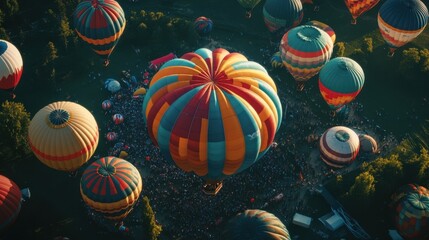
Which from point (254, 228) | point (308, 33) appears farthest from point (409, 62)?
point (254, 228)

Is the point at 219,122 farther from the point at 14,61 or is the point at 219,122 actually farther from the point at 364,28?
the point at 364,28

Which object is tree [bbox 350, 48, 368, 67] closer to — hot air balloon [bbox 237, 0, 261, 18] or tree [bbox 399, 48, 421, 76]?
tree [bbox 399, 48, 421, 76]

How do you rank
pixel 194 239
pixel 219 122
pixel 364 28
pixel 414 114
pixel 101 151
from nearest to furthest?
pixel 219 122
pixel 194 239
pixel 101 151
pixel 414 114
pixel 364 28

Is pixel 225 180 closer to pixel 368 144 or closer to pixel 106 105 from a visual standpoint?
pixel 368 144

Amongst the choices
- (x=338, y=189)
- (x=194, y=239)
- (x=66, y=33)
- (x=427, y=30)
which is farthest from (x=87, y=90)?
(x=427, y=30)

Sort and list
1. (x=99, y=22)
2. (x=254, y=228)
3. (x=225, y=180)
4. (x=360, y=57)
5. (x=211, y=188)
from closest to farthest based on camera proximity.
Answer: (x=254, y=228), (x=211, y=188), (x=225, y=180), (x=99, y=22), (x=360, y=57)

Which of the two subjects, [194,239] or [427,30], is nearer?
[194,239]
